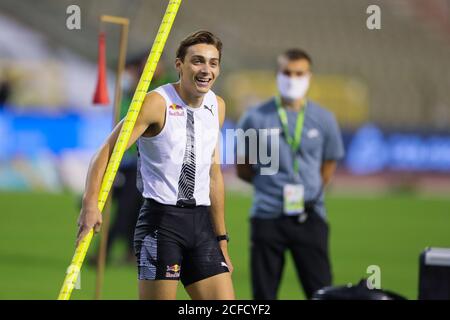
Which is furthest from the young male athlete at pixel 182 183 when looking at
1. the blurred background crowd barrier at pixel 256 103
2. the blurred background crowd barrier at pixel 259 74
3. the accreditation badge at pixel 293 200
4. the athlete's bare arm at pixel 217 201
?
the blurred background crowd barrier at pixel 259 74

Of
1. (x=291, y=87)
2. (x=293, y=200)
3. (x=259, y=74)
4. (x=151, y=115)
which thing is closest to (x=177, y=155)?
(x=151, y=115)

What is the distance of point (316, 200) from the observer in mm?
9734

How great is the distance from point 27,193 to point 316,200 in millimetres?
16125

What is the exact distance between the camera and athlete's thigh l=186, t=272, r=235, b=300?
22.5 ft

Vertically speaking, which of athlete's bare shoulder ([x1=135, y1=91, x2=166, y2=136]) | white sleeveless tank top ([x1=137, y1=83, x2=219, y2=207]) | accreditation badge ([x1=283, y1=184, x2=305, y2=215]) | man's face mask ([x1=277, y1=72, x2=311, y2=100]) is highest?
man's face mask ([x1=277, y1=72, x2=311, y2=100])

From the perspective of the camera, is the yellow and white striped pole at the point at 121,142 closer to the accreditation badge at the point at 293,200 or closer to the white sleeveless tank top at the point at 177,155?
the white sleeveless tank top at the point at 177,155

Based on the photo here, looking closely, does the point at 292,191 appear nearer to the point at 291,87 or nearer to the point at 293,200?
the point at 293,200

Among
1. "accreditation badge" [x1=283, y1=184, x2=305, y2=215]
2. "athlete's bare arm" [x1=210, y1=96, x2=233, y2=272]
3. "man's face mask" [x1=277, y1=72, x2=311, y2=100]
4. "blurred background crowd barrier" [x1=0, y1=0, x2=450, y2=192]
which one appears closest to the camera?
"athlete's bare arm" [x1=210, y1=96, x2=233, y2=272]

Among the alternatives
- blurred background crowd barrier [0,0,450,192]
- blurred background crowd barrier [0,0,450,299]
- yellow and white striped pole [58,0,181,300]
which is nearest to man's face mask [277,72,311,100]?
yellow and white striped pole [58,0,181,300]

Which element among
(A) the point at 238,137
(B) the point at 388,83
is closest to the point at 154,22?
(B) the point at 388,83

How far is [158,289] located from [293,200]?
2.96 meters

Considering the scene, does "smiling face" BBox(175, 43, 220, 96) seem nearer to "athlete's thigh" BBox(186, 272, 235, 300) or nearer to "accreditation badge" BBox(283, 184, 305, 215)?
"athlete's thigh" BBox(186, 272, 235, 300)

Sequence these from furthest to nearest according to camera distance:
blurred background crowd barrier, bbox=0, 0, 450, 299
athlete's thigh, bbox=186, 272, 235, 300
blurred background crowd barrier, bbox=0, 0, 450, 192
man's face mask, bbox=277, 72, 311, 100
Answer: blurred background crowd barrier, bbox=0, 0, 450, 192, blurred background crowd barrier, bbox=0, 0, 450, 299, man's face mask, bbox=277, 72, 311, 100, athlete's thigh, bbox=186, 272, 235, 300

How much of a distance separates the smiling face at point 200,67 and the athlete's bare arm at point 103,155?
227 mm
